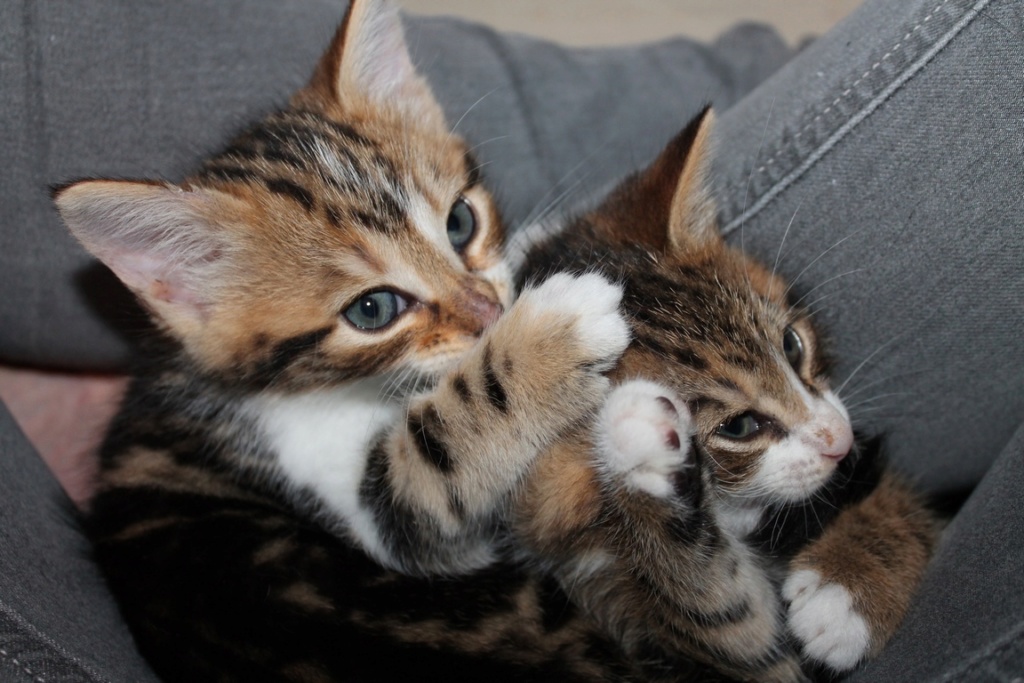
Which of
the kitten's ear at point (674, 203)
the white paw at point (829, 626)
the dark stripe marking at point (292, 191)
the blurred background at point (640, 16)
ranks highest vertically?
the blurred background at point (640, 16)

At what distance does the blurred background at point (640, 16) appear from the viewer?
113 inches

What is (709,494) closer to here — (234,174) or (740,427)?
(740,427)

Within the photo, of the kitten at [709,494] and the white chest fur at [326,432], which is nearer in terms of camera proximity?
the kitten at [709,494]

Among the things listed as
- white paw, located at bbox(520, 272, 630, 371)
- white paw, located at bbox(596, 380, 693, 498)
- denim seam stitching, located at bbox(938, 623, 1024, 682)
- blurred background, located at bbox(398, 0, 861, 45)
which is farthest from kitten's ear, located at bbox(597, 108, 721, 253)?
blurred background, located at bbox(398, 0, 861, 45)

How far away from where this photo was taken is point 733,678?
1.05 metres

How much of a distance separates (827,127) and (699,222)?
0.26 m

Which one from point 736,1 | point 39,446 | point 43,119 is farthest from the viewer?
point 736,1

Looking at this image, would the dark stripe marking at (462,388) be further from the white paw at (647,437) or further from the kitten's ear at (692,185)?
the kitten's ear at (692,185)

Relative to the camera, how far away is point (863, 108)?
1.22m

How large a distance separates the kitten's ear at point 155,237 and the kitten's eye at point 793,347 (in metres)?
0.89

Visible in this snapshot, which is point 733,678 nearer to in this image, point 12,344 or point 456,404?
point 456,404

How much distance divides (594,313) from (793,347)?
0.41 m

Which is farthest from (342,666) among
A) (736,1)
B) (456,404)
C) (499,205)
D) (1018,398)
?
(736,1)

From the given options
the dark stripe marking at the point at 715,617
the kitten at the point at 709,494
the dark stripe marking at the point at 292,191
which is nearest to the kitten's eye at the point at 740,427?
the kitten at the point at 709,494
